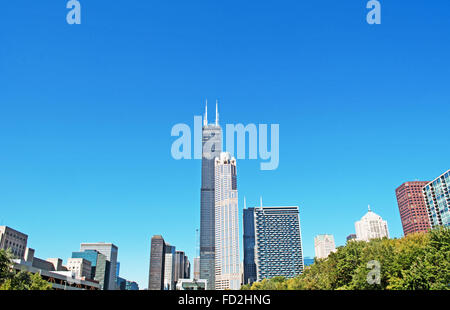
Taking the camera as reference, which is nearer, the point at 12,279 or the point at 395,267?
the point at 395,267

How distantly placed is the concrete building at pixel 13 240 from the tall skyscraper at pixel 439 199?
597 feet

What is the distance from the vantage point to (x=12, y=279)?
64.0 meters

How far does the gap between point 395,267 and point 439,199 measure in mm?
141804

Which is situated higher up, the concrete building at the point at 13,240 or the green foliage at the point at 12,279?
the concrete building at the point at 13,240

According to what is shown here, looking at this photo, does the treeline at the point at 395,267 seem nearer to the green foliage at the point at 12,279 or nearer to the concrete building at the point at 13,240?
the green foliage at the point at 12,279

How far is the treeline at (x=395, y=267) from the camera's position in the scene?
45969 mm

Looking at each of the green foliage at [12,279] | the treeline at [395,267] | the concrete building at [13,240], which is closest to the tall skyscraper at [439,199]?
the treeline at [395,267]

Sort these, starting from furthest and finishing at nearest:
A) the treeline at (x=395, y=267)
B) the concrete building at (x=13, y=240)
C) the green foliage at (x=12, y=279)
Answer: the concrete building at (x=13, y=240) → the green foliage at (x=12, y=279) → the treeline at (x=395, y=267)

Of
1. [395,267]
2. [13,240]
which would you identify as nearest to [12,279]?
[395,267]

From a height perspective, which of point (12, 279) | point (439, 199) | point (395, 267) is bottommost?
point (12, 279)

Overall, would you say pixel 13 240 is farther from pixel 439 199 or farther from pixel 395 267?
pixel 439 199

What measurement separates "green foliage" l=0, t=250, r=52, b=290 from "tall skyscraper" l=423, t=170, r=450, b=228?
160 meters

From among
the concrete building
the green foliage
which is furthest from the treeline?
the concrete building
